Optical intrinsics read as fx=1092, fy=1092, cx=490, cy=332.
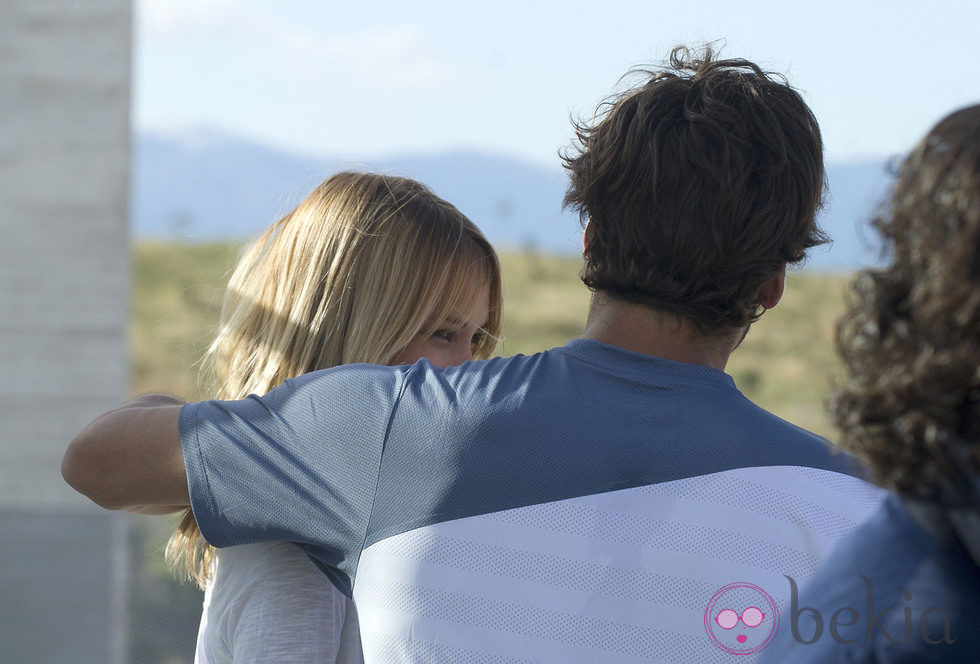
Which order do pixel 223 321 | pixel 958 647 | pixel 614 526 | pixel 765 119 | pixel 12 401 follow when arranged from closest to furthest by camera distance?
pixel 958 647 < pixel 614 526 < pixel 765 119 < pixel 223 321 < pixel 12 401

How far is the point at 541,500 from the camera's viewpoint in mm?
1156

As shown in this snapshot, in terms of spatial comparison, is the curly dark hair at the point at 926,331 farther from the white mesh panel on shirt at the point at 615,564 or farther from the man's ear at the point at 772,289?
the man's ear at the point at 772,289

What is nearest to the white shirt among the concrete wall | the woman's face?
the woman's face

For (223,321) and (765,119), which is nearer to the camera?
(765,119)

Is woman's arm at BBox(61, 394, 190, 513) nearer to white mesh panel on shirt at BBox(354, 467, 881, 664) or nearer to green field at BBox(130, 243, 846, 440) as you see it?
white mesh panel on shirt at BBox(354, 467, 881, 664)

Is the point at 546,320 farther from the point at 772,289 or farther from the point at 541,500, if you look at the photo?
the point at 541,500

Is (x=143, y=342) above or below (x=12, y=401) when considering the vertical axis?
below

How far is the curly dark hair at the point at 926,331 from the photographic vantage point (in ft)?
2.52

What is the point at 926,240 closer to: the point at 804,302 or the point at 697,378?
the point at 697,378

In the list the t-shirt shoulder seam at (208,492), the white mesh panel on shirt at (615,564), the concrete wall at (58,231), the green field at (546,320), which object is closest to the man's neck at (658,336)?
the white mesh panel on shirt at (615,564)

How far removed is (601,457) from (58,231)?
25.7 ft

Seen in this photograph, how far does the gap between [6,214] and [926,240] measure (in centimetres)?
837

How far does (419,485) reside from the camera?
118cm

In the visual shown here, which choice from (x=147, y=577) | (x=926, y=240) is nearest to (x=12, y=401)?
(x=147, y=577)
